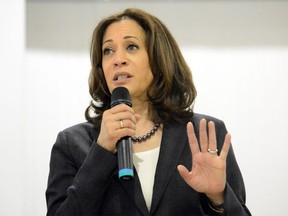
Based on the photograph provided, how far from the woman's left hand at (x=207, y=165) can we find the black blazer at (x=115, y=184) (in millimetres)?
64

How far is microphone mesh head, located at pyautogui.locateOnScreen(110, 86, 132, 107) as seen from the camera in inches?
59.9

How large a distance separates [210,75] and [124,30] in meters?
1.37

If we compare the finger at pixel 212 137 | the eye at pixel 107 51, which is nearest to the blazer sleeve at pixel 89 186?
the finger at pixel 212 137

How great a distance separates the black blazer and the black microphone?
0.39ft

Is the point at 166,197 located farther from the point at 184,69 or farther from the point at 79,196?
the point at 184,69

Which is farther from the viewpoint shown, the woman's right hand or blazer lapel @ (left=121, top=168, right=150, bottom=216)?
blazer lapel @ (left=121, top=168, right=150, bottom=216)

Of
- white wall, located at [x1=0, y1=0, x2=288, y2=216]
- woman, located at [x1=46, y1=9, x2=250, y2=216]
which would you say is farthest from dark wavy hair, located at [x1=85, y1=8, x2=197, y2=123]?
white wall, located at [x1=0, y1=0, x2=288, y2=216]

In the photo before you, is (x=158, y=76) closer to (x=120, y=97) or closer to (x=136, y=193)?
(x=120, y=97)

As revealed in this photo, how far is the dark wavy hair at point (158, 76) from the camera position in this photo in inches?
74.8

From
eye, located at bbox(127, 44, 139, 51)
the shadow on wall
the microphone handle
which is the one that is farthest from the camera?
the shadow on wall

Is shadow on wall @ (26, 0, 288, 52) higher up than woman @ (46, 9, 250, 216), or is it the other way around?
shadow on wall @ (26, 0, 288, 52)

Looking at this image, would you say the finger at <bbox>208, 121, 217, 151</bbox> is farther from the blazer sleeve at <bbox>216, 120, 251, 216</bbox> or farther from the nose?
the nose

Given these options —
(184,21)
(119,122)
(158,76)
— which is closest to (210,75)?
(184,21)

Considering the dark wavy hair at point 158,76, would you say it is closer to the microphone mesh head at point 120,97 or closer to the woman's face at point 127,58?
the woman's face at point 127,58
